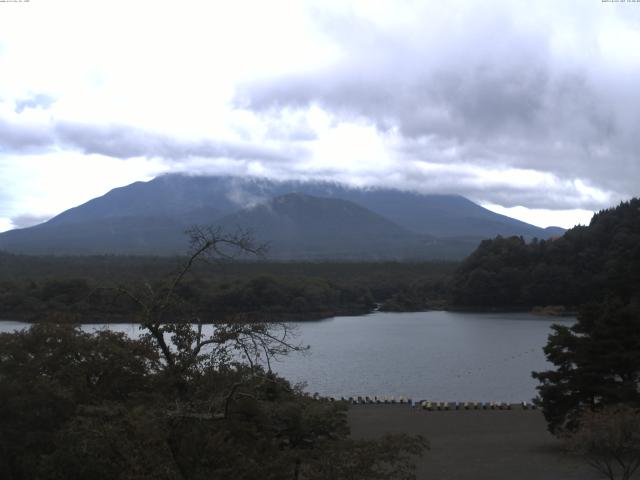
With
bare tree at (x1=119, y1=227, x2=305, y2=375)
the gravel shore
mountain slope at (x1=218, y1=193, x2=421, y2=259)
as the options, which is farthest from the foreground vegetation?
mountain slope at (x1=218, y1=193, x2=421, y2=259)

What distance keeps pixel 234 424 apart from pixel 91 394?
460 cm

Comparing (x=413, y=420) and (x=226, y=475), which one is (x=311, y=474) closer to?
(x=226, y=475)

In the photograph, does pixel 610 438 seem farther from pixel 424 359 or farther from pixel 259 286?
pixel 259 286

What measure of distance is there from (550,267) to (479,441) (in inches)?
2124

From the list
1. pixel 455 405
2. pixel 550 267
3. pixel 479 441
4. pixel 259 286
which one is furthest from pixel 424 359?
pixel 550 267

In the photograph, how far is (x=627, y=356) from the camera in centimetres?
1606

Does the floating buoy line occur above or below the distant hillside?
below

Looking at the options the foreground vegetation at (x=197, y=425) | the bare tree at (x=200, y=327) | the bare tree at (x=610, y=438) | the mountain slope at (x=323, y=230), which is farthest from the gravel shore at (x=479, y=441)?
the mountain slope at (x=323, y=230)

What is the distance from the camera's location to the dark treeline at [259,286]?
2132 inches

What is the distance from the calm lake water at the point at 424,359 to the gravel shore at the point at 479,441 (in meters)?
3.68

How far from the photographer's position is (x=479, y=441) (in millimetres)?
18688

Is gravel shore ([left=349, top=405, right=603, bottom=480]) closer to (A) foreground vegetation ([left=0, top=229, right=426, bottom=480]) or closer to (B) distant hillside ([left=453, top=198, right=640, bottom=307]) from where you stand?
(A) foreground vegetation ([left=0, top=229, right=426, bottom=480])

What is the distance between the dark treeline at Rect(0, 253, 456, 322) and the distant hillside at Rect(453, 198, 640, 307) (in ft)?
18.8

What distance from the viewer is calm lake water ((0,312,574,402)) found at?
2919cm
